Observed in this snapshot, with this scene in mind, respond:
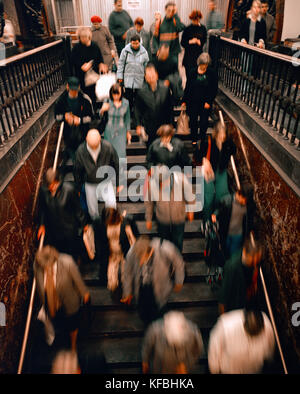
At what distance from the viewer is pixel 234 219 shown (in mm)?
3885

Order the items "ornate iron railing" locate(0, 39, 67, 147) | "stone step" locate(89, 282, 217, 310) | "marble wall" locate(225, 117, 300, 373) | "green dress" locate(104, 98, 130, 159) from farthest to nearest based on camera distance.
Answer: "green dress" locate(104, 98, 130, 159) < "stone step" locate(89, 282, 217, 310) < "ornate iron railing" locate(0, 39, 67, 147) < "marble wall" locate(225, 117, 300, 373)

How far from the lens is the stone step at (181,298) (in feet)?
15.2

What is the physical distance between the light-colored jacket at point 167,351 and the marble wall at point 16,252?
1.83m

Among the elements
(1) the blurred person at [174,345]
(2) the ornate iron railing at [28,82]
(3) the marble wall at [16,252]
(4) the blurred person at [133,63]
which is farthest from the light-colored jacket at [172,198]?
(4) the blurred person at [133,63]

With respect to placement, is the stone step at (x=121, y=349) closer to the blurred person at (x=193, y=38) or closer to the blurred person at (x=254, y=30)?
the blurred person at (x=193, y=38)

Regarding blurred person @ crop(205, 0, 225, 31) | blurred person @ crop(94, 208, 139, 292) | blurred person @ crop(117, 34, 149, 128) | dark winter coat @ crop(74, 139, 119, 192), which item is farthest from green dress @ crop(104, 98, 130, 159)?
blurred person @ crop(205, 0, 225, 31)

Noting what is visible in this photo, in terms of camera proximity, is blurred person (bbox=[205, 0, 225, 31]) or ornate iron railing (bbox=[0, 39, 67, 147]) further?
blurred person (bbox=[205, 0, 225, 31])

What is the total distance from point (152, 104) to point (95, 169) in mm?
1493

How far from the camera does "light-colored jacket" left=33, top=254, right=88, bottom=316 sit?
3332 millimetres

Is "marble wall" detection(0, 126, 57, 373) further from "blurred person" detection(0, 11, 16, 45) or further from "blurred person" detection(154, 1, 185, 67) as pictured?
"blurred person" detection(0, 11, 16, 45)

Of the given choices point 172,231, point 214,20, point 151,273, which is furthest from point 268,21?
point 151,273

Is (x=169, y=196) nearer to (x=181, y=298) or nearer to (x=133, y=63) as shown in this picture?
(x=181, y=298)

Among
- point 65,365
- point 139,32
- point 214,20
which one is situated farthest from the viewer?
point 214,20

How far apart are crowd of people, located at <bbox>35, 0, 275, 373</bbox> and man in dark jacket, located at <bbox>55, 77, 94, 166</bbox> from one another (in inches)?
0.7
